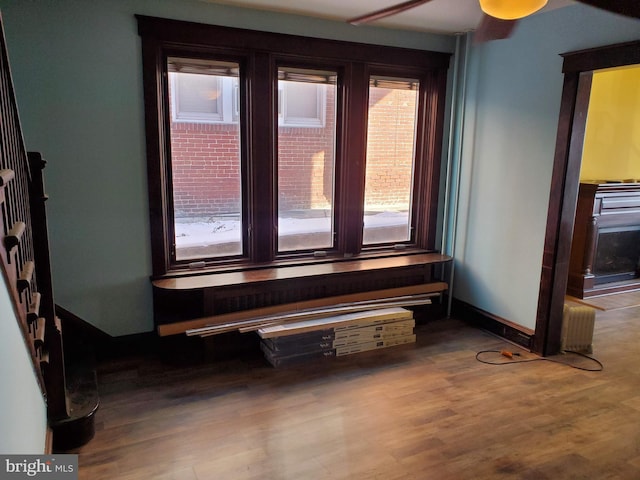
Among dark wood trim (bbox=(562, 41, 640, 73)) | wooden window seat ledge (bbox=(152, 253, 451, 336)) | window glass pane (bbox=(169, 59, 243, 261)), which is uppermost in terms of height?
dark wood trim (bbox=(562, 41, 640, 73))

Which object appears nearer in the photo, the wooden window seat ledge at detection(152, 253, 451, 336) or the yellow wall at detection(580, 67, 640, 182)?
the wooden window seat ledge at detection(152, 253, 451, 336)

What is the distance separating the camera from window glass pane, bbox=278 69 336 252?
375 cm

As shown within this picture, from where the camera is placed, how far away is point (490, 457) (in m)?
2.39

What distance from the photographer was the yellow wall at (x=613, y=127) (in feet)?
16.1

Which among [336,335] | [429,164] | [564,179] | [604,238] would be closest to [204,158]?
[336,335]

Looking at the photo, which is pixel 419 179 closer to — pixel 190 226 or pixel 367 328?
pixel 367 328

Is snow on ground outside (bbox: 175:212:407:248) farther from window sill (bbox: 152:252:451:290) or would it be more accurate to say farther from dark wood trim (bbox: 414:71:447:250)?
dark wood trim (bbox: 414:71:447:250)

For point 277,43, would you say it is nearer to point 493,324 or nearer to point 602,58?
point 602,58

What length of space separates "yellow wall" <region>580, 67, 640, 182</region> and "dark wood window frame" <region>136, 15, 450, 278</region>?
76.6 inches

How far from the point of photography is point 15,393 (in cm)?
163

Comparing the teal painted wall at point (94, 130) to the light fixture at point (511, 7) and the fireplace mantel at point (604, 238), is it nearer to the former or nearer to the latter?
the light fixture at point (511, 7)

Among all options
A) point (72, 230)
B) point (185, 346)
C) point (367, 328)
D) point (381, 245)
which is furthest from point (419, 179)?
point (72, 230)

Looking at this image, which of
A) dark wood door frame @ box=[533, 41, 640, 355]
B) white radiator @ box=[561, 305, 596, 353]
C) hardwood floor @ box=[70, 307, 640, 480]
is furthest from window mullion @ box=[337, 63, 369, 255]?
white radiator @ box=[561, 305, 596, 353]

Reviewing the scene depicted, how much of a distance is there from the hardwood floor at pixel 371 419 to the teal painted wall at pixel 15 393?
0.49 meters
